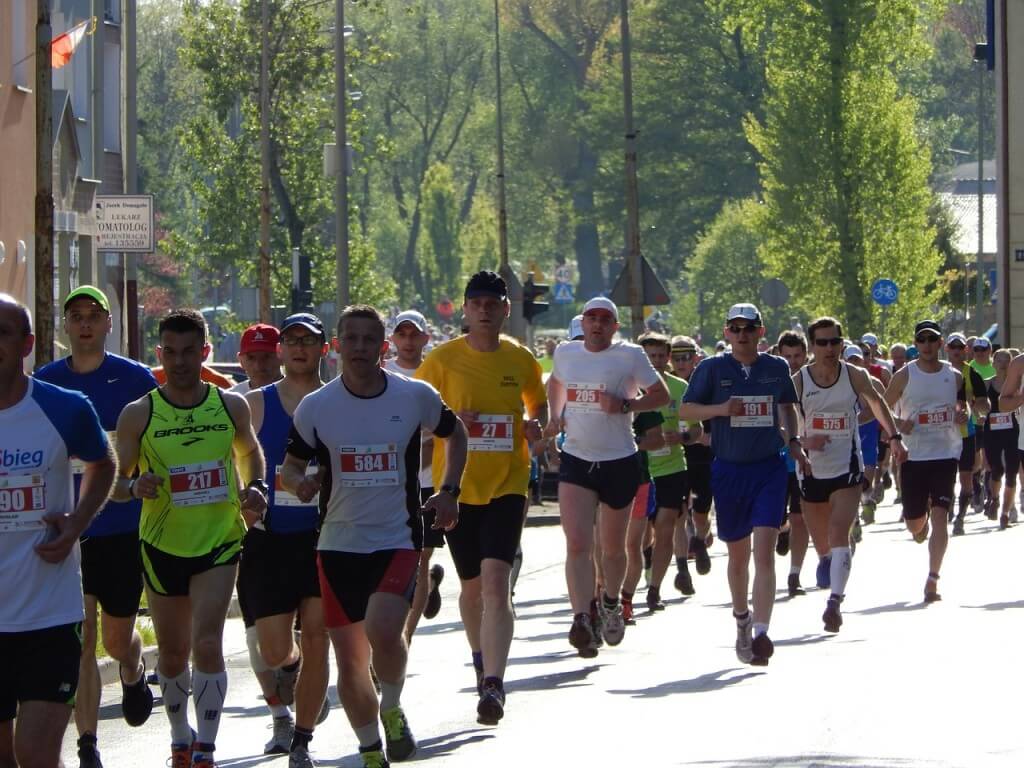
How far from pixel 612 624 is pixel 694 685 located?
5.33ft

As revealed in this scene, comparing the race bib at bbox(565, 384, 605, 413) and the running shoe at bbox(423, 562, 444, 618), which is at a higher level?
the race bib at bbox(565, 384, 605, 413)

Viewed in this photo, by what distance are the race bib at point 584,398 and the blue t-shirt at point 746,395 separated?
515 millimetres

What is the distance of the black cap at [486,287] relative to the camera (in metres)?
10.6

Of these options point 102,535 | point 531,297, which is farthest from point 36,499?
point 531,297

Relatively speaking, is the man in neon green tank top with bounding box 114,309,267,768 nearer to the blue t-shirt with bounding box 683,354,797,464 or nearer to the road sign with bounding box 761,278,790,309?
the blue t-shirt with bounding box 683,354,797,464

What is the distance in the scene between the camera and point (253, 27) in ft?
153

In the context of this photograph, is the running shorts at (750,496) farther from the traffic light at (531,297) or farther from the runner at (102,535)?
the traffic light at (531,297)

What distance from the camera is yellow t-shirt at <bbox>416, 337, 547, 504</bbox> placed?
1071 centimetres

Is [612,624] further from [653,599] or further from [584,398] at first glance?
[653,599]

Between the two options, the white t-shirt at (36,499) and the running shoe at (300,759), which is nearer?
the white t-shirt at (36,499)

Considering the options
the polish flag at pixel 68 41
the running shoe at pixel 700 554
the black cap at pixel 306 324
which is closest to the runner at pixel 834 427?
the running shoe at pixel 700 554

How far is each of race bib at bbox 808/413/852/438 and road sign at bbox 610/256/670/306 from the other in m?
13.1

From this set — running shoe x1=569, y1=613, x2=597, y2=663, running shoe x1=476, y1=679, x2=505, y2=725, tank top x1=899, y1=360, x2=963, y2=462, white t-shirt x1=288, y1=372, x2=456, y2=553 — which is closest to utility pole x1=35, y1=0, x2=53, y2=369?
running shoe x1=569, y1=613, x2=597, y2=663

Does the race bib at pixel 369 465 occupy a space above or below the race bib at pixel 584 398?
below
